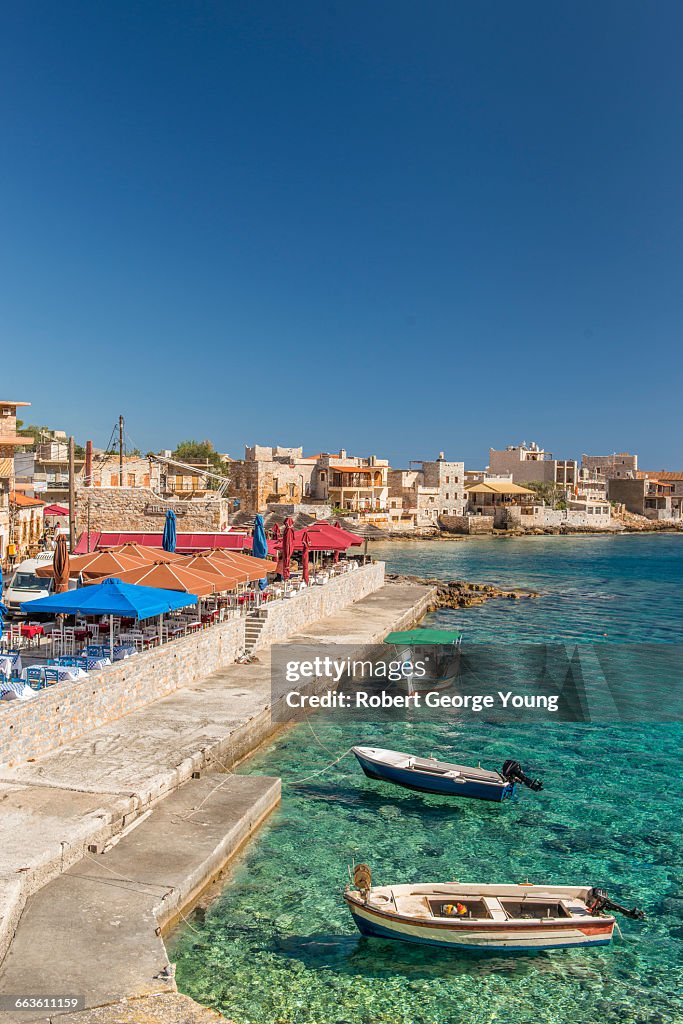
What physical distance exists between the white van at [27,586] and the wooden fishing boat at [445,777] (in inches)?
439

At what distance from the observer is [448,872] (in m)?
11.1

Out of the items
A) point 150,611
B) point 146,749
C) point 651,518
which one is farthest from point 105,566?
point 651,518

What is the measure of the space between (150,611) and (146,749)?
3.05 m

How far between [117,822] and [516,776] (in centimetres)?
711

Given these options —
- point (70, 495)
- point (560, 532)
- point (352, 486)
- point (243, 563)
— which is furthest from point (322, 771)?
point (560, 532)

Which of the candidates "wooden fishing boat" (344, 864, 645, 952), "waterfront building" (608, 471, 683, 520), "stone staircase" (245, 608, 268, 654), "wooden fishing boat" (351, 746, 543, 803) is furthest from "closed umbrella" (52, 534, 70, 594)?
"waterfront building" (608, 471, 683, 520)

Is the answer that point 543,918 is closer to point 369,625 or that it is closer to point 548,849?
point 548,849

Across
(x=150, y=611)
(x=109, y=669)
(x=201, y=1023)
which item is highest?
(x=150, y=611)

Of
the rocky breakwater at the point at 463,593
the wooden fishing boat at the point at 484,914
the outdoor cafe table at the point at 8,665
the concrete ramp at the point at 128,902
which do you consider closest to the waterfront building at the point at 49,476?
the rocky breakwater at the point at 463,593

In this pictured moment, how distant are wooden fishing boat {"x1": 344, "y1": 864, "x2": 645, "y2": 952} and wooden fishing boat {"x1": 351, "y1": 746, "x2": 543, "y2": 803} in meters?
3.62

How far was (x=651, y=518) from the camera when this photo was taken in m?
129

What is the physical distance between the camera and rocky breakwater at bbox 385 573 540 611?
129 ft

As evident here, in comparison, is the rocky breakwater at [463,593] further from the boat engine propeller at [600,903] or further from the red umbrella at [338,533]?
the boat engine propeller at [600,903]

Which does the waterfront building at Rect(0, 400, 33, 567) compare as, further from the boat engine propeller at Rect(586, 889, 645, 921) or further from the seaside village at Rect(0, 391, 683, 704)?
the boat engine propeller at Rect(586, 889, 645, 921)
